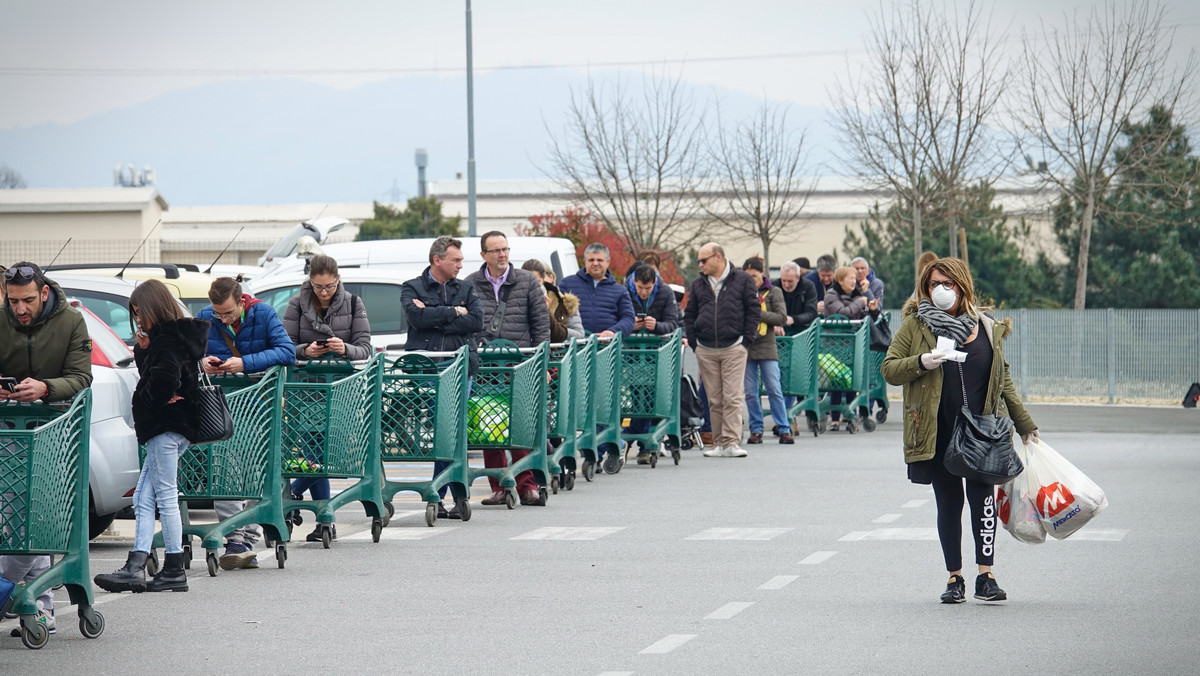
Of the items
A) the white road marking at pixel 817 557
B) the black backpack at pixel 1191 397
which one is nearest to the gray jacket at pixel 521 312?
the white road marking at pixel 817 557

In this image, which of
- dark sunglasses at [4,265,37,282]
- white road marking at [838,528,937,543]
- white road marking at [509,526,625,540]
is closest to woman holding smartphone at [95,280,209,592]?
dark sunglasses at [4,265,37,282]

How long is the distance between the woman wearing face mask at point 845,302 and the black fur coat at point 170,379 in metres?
13.3

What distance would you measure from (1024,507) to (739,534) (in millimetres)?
3115

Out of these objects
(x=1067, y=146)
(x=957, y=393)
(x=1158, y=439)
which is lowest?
(x=1158, y=439)

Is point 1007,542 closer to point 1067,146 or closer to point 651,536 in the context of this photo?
point 651,536

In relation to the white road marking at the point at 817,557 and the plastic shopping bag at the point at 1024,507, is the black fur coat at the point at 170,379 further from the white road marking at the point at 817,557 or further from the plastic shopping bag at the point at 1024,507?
the plastic shopping bag at the point at 1024,507

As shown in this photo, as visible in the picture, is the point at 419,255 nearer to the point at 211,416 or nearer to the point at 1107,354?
the point at 211,416

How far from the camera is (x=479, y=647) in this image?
23.9 feet

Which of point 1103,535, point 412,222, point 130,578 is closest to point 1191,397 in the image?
point 1103,535

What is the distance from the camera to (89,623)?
7566 millimetres

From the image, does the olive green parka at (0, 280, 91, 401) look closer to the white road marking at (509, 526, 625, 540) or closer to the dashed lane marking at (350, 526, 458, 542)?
the dashed lane marking at (350, 526, 458, 542)

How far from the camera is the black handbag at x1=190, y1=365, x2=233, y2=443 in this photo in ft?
28.3

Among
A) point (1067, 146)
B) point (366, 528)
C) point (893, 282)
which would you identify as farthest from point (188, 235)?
point (366, 528)

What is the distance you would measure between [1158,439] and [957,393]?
12.6 m
